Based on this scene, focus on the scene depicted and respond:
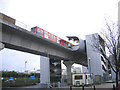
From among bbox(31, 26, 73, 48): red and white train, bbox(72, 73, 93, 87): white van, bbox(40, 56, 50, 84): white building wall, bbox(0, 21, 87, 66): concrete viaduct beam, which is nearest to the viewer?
bbox(0, 21, 87, 66): concrete viaduct beam

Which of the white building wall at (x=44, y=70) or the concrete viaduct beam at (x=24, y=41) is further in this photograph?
the white building wall at (x=44, y=70)

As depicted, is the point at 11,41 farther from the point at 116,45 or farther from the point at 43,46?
the point at 116,45

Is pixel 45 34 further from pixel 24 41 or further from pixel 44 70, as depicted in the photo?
pixel 44 70

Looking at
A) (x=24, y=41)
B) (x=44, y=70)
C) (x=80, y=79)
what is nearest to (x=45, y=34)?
(x=24, y=41)

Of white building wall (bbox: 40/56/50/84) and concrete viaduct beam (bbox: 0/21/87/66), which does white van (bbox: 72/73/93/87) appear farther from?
white building wall (bbox: 40/56/50/84)

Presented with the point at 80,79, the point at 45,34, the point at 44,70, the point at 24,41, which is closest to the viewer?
the point at 24,41

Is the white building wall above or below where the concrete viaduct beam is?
below

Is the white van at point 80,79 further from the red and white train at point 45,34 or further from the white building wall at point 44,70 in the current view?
the red and white train at point 45,34

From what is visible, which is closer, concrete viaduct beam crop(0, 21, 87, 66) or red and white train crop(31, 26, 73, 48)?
concrete viaduct beam crop(0, 21, 87, 66)

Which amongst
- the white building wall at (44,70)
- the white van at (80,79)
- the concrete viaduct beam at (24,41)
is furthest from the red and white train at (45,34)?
the white van at (80,79)

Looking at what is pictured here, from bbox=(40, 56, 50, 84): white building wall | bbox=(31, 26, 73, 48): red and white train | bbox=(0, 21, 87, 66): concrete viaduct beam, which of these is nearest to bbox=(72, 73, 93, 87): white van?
bbox=(0, 21, 87, 66): concrete viaduct beam

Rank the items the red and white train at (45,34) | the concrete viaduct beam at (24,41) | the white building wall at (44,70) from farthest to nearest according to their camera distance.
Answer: the white building wall at (44,70) → the red and white train at (45,34) → the concrete viaduct beam at (24,41)

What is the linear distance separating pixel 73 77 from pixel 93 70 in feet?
27.5

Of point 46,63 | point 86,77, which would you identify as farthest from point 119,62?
point 46,63
